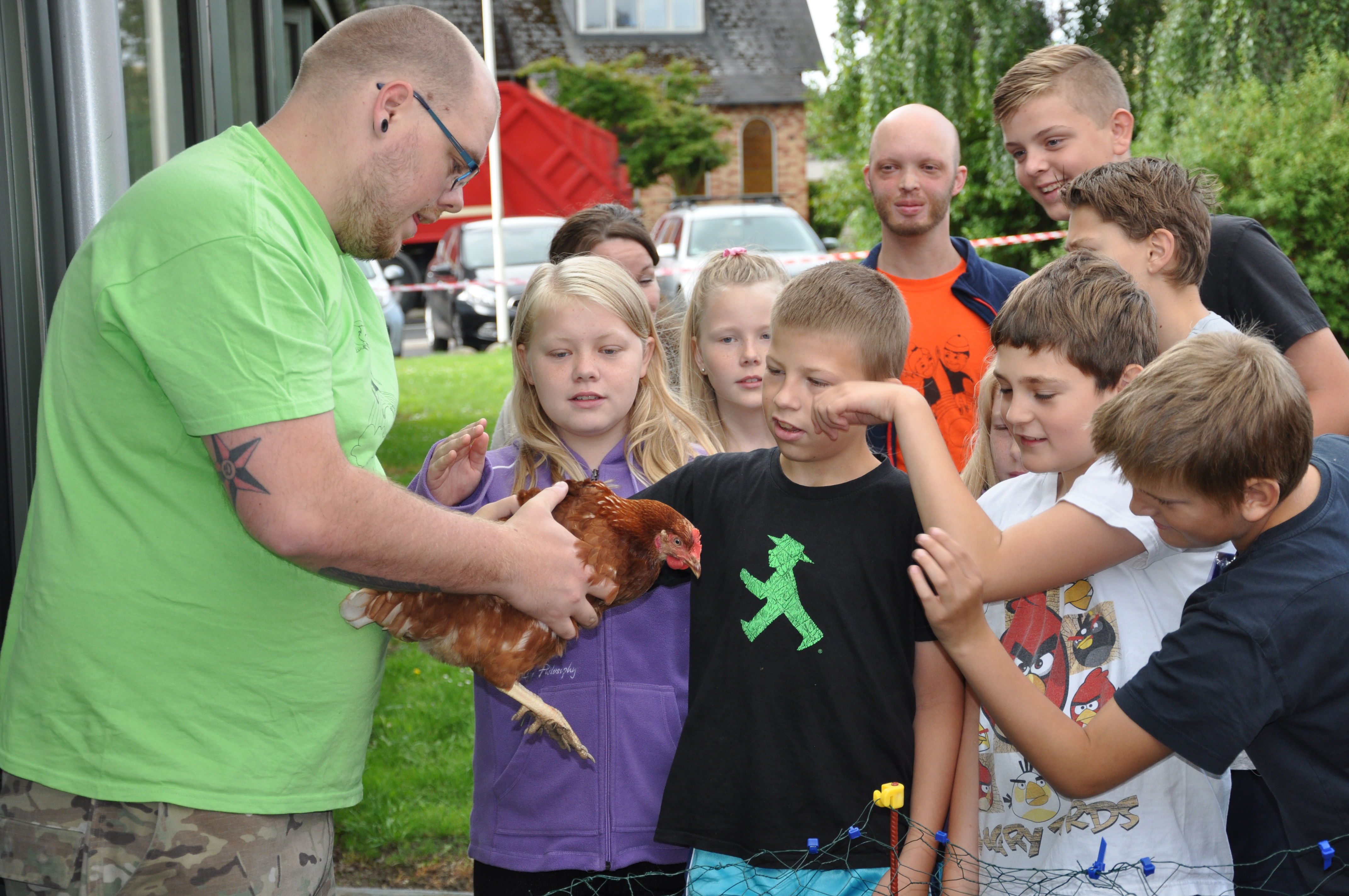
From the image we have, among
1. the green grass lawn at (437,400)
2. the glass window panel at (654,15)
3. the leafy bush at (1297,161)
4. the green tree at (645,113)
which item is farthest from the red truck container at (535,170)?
the leafy bush at (1297,161)

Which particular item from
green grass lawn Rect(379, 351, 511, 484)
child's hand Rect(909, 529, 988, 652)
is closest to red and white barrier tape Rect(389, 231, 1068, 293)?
green grass lawn Rect(379, 351, 511, 484)

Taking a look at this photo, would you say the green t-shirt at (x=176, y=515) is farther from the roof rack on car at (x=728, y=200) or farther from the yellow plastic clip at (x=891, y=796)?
the roof rack on car at (x=728, y=200)

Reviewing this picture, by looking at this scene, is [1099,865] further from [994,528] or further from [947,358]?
[947,358]

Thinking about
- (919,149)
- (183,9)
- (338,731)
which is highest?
(183,9)

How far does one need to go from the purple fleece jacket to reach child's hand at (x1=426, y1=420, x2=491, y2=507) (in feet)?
0.13

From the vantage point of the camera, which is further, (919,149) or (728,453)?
(919,149)

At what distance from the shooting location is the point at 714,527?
89.2 inches

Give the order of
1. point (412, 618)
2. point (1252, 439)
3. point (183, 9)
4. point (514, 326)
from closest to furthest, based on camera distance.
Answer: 1. point (1252, 439)
2. point (412, 618)
3. point (514, 326)
4. point (183, 9)

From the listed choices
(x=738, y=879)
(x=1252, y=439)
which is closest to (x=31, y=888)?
(x=738, y=879)

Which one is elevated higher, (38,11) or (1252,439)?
(38,11)

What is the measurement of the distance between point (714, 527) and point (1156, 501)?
89cm

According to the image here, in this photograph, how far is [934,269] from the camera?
365 cm

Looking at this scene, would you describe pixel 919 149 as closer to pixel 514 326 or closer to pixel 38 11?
pixel 514 326

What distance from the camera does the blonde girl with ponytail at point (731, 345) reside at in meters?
3.08
